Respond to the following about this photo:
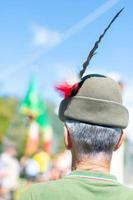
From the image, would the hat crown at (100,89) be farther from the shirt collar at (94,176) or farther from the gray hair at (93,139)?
the shirt collar at (94,176)

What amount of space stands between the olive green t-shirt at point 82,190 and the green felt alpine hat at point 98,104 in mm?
174

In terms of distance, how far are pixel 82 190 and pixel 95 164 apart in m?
0.10

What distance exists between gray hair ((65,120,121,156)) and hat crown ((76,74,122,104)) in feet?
0.32

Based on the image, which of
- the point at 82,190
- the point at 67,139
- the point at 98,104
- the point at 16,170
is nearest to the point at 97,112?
the point at 98,104

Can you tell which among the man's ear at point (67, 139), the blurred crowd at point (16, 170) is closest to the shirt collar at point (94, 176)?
the man's ear at point (67, 139)

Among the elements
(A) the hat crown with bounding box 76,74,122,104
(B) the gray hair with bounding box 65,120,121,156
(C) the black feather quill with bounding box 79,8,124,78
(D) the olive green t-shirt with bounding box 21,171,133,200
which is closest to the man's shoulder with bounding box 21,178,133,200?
(D) the olive green t-shirt with bounding box 21,171,133,200

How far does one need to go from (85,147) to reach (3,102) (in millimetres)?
64420

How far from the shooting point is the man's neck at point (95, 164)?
1868 mm

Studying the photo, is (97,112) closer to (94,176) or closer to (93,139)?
(93,139)

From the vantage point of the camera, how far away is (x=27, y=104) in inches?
608

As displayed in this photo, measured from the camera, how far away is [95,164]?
6.15 ft

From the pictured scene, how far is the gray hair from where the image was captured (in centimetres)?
187

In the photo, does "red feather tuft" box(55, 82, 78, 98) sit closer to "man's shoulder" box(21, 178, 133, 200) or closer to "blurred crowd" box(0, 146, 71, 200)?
"man's shoulder" box(21, 178, 133, 200)

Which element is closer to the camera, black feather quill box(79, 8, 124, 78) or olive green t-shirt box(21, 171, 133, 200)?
olive green t-shirt box(21, 171, 133, 200)
